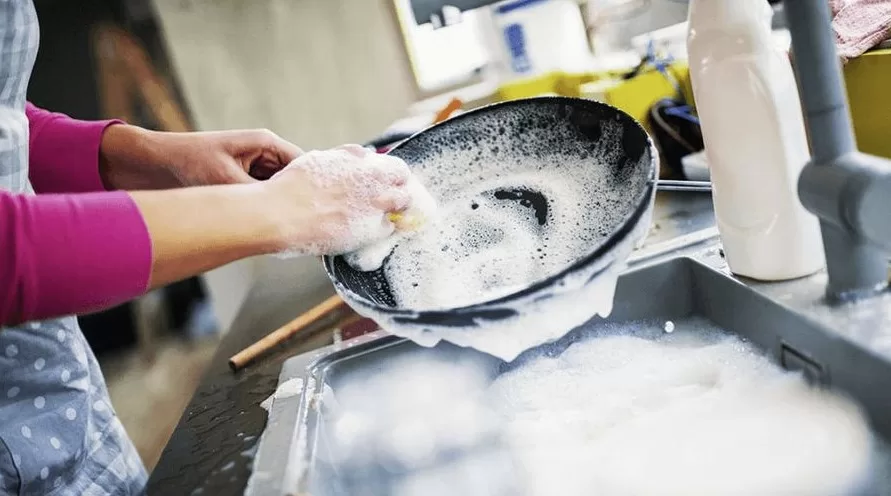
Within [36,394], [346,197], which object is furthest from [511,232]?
[36,394]

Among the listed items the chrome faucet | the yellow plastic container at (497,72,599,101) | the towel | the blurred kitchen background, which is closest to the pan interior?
the chrome faucet

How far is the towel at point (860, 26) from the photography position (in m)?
0.65

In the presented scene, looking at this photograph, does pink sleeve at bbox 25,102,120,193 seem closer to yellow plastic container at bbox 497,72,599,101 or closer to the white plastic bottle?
the white plastic bottle

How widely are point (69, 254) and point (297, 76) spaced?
146cm

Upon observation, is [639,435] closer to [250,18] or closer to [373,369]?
[373,369]

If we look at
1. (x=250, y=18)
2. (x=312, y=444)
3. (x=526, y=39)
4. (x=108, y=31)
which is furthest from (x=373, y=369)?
(x=108, y=31)

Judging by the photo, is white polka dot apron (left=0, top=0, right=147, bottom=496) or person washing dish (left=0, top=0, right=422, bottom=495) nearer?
person washing dish (left=0, top=0, right=422, bottom=495)

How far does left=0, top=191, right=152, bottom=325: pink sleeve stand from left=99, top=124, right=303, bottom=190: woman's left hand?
23 centimetres

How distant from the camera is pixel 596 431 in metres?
0.57

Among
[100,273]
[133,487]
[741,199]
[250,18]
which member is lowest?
[133,487]

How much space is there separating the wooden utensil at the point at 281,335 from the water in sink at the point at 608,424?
0.61ft

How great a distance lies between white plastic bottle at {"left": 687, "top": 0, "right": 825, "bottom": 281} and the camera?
534 mm

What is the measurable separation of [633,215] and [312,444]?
0.96 ft

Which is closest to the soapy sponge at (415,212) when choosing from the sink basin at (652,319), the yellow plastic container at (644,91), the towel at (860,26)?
the sink basin at (652,319)
